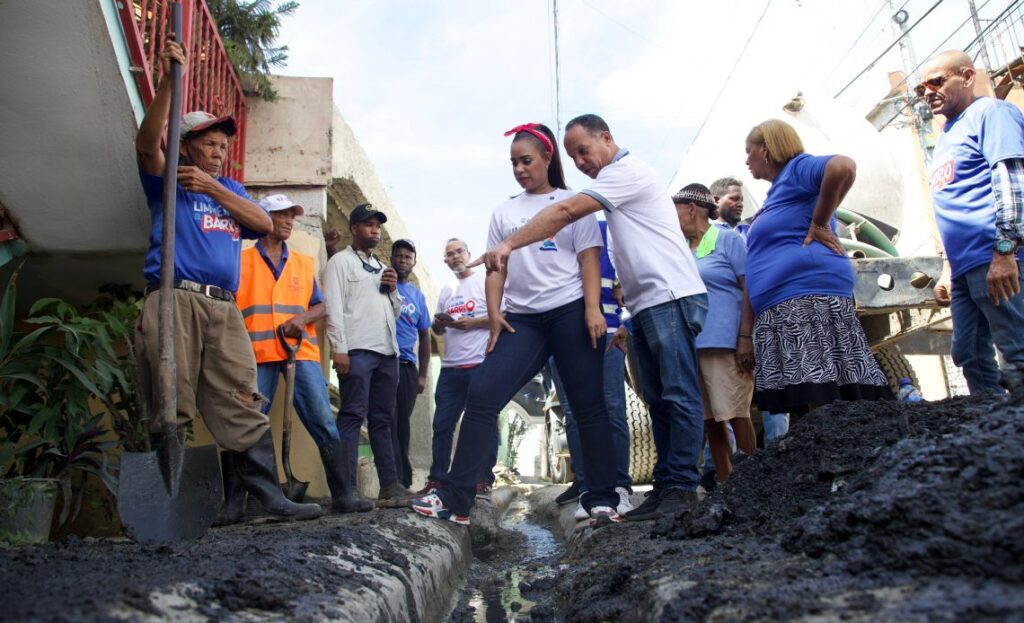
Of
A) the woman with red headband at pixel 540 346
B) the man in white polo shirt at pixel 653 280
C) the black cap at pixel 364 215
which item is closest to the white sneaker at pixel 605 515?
the woman with red headband at pixel 540 346

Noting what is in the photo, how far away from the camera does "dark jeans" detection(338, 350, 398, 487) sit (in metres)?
4.41

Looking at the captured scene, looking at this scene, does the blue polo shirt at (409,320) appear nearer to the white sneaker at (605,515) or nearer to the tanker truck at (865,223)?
the tanker truck at (865,223)

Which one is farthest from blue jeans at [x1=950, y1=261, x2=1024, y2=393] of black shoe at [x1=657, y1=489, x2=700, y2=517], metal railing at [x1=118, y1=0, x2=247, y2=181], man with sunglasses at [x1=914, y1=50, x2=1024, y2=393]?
metal railing at [x1=118, y1=0, x2=247, y2=181]

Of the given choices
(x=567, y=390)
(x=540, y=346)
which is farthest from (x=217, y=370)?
(x=567, y=390)

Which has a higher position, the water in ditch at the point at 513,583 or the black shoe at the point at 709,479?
the black shoe at the point at 709,479

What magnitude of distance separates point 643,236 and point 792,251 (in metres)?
0.57

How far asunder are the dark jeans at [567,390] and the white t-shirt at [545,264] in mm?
66

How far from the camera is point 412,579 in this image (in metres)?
2.57

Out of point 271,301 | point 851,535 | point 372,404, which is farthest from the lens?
point 372,404

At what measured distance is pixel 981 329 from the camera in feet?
9.82

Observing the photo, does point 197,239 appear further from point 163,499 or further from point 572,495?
point 572,495

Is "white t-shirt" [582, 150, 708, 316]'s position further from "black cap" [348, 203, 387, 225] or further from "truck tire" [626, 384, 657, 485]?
"truck tire" [626, 384, 657, 485]

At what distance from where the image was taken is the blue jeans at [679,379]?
10.1ft

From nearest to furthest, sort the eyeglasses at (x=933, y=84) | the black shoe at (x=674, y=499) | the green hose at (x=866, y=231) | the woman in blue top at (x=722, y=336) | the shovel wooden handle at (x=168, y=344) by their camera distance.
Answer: the shovel wooden handle at (x=168, y=344)
the black shoe at (x=674, y=499)
the eyeglasses at (x=933, y=84)
the woman in blue top at (x=722, y=336)
the green hose at (x=866, y=231)
